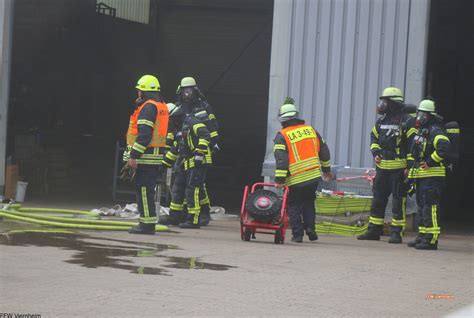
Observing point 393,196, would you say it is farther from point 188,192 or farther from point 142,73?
point 142,73

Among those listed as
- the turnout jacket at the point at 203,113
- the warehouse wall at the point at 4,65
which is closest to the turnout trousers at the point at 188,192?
the turnout jacket at the point at 203,113

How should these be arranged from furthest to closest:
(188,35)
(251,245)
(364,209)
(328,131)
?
(188,35)
(328,131)
(364,209)
(251,245)

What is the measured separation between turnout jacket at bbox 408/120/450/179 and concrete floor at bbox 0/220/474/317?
1.10 metres

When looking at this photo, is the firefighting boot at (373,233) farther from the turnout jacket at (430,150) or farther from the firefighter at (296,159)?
the firefighter at (296,159)

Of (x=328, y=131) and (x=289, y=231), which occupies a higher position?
→ (x=328, y=131)

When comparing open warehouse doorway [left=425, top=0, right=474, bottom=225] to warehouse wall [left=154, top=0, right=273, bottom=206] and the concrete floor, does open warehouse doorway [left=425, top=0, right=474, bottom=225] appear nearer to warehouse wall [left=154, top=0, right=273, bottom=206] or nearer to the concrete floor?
warehouse wall [left=154, top=0, right=273, bottom=206]

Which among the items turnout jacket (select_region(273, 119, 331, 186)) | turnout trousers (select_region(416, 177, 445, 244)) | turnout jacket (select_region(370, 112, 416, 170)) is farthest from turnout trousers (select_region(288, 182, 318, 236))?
turnout trousers (select_region(416, 177, 445, 244))

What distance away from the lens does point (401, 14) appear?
14.9 meters

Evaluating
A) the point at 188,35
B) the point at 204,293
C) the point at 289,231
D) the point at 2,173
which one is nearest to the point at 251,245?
the point at 289,231

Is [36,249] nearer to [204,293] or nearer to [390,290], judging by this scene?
[204,293]

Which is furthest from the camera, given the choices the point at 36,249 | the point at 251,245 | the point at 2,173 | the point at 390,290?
the point at 2,173

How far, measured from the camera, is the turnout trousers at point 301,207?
12492 mm

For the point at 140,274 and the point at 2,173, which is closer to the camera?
the point at 140,274

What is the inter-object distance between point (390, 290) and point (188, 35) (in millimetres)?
21242
